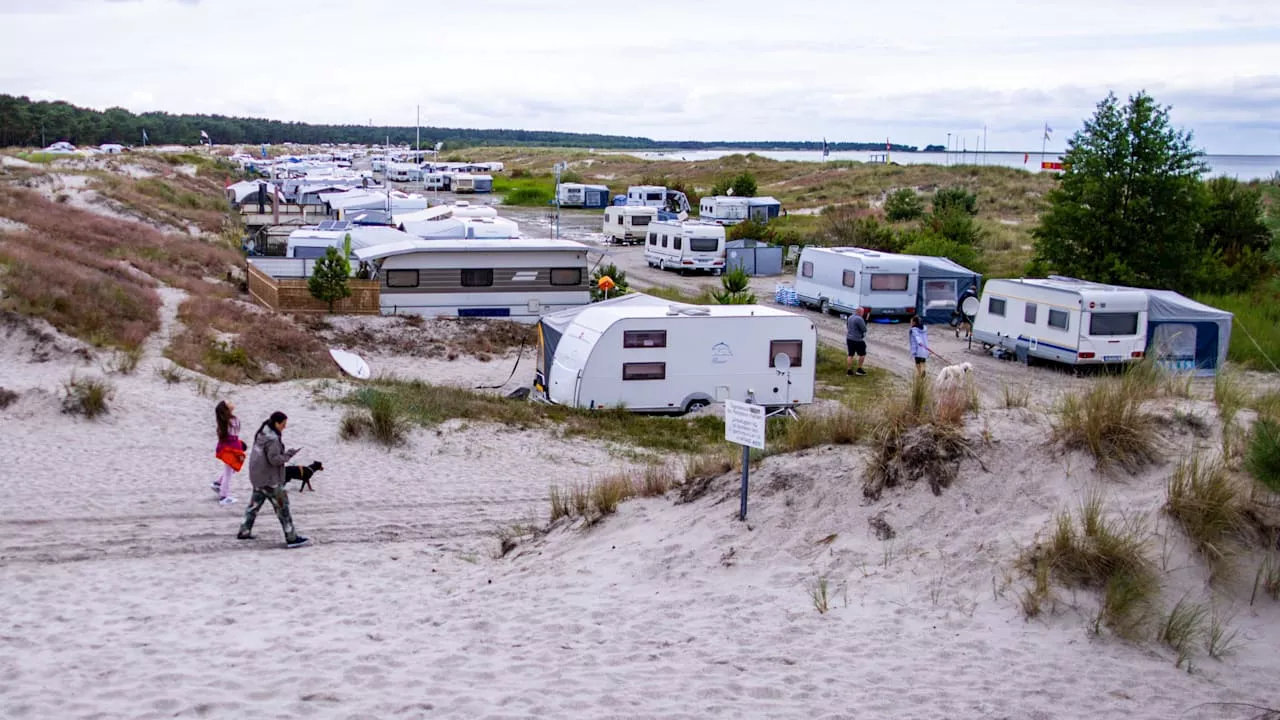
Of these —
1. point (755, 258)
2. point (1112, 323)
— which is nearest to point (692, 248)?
point (755, 258)

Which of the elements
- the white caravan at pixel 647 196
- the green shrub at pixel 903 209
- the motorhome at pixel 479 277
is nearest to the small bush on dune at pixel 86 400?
the motorhome at pixel 479 277

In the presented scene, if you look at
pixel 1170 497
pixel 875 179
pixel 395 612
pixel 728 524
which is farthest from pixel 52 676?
pixel 875 179

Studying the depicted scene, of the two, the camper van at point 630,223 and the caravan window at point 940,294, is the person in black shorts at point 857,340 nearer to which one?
the caravan window at point 940,294

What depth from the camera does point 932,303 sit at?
2947 cm

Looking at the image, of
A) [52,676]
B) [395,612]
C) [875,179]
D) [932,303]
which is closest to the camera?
[52,676]

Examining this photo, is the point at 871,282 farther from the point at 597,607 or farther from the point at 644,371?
the point at 597,607

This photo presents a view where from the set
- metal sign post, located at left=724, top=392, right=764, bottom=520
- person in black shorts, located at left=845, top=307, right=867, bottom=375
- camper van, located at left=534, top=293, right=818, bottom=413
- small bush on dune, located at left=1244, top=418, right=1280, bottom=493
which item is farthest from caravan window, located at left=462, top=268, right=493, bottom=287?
small bush on dune, located at left=1244, top=418, right=1280, bottom=493

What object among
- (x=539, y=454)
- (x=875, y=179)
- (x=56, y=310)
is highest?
(x=875, y=179)

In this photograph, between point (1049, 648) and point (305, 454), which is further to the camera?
point (305, 454)

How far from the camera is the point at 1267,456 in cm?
657

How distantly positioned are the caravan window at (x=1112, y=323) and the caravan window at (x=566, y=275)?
1266cm

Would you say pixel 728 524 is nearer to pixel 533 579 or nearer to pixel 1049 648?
pixel 533 579

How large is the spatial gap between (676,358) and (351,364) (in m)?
6.46

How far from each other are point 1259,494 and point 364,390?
488 inches
